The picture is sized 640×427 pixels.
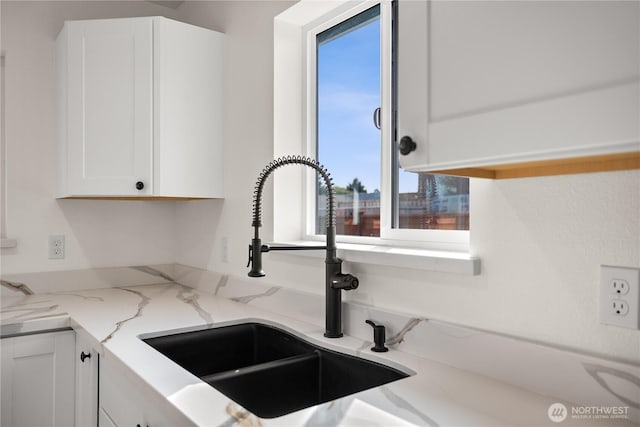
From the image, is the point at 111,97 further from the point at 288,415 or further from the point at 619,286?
the point at 619,286

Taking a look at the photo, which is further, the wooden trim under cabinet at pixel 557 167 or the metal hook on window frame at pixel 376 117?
the metal hook on window frame at pixel 376 117

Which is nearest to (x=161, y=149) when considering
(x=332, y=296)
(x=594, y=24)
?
(x=332, y=296)

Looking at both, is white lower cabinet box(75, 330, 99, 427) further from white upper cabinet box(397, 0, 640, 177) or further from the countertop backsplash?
white upper cabinet box(397, 0, 640, 177)

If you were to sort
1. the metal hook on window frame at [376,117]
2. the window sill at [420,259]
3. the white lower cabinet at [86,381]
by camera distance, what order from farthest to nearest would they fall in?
the metal hook on window frame at [376,117], the white lower cabinet at [86,381], the window sill at [420,259]

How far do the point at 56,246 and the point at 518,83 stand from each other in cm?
225

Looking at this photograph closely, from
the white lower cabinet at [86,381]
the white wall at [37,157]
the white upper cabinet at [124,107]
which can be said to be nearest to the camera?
the white lower cabinet at [86,381]

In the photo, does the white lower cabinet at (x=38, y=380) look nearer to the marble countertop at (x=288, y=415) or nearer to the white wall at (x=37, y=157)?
the marble countertop at (x=288, y=415)

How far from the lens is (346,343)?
1.38 meters

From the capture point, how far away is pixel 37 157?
7.39ft

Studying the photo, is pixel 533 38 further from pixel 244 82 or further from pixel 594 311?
pixel 244 82
